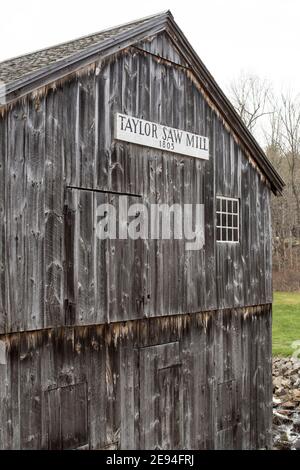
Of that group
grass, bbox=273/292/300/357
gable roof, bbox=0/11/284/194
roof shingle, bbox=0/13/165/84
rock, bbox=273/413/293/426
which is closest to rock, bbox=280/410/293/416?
rock, bbox=273/413/293/426

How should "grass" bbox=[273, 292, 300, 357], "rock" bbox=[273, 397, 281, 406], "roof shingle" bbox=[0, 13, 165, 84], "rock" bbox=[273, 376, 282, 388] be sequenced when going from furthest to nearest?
1. "grass" bbox=[273, 292, 300, 357]
2. "rock" bbox=[273, 376, 282, 388]
3. "rock" bbox=[273, 397, 281, 406]
4. "roof shingle" bbox=[0, 13, 165, 84]

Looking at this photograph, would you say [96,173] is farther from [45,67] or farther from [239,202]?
[239,202]

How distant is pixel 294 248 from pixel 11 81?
37.0 m

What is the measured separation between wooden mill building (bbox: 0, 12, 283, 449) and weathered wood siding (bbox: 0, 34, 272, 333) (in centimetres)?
2

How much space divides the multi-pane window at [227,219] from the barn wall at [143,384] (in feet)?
4.80

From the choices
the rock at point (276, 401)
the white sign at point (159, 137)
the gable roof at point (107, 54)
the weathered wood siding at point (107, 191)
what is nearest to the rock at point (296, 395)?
the rock at point (276, 401)

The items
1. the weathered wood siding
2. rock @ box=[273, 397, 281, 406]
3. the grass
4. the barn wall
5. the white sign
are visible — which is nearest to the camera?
the weathered wood siding

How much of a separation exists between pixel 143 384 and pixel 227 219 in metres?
3.61

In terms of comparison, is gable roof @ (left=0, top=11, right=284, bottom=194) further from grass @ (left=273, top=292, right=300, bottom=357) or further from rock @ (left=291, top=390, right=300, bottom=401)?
grass @ (left=273, top=292, right=300, bottom=357)

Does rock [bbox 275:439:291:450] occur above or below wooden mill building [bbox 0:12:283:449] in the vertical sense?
below

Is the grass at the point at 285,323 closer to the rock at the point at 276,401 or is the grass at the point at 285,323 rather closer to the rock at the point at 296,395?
the rock at the point at 296,395

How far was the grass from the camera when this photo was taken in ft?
73.8

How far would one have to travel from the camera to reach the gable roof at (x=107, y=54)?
755cm
